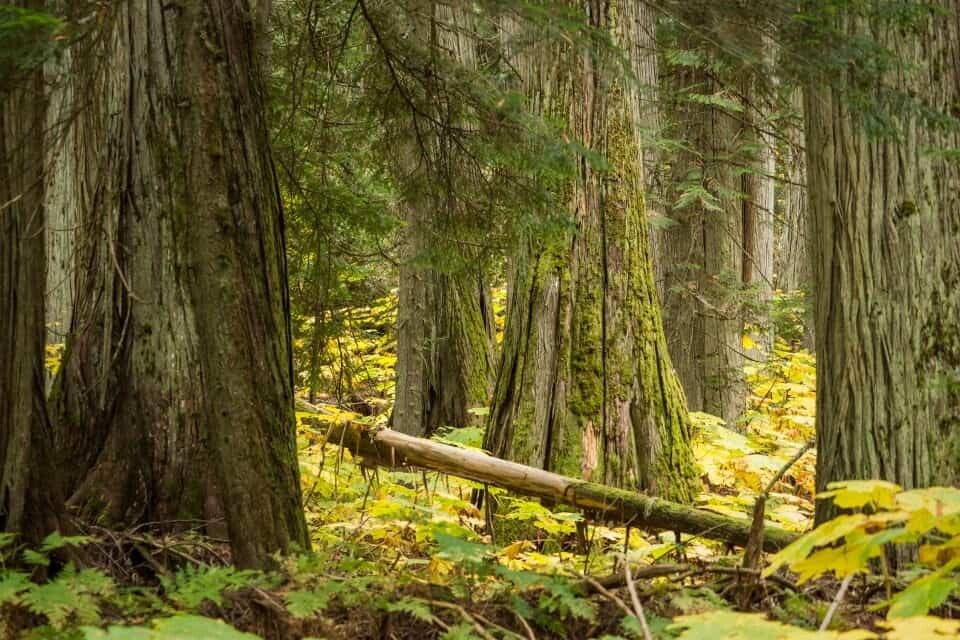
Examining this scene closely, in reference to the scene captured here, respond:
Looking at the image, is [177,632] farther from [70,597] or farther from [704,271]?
[704,271]

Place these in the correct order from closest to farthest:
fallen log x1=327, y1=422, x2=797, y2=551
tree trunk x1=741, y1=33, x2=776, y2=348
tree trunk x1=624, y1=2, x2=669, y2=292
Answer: fallen log x1=327, y1=422, x2=797, y2=551, tree trunk x1=624, y1=2, x2=669, y2=292, tree trunk x1=741, y1=33, x2=776, y2=348

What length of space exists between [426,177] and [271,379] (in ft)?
6.90

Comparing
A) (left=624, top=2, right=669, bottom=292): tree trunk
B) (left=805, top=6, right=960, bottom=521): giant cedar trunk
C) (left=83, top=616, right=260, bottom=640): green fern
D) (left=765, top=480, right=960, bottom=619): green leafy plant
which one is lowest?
(left=83, top=616, right=260, bottom=640): green fern

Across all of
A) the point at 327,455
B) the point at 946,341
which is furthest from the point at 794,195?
the point at 946,341

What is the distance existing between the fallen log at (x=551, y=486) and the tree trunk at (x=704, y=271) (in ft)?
21.0

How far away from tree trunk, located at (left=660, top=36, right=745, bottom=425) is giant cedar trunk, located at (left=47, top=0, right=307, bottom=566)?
7722 mm

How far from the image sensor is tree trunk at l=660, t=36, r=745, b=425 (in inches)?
435

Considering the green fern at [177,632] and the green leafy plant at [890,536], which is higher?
the green leafy plant at [890,536]

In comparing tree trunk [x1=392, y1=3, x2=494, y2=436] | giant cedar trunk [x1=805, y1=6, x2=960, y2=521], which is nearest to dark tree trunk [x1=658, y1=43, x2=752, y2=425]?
tree trunk [x1=392, y1=3, x2=494, y2=436]

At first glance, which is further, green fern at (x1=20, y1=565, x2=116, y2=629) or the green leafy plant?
green fern at (x1=20, y1=565, x2=116, y2=629)

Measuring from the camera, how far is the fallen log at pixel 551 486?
13.6ft

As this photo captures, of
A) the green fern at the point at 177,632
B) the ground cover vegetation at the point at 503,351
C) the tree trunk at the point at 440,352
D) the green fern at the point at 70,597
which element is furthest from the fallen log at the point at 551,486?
the tree trunk at the point at 440,352

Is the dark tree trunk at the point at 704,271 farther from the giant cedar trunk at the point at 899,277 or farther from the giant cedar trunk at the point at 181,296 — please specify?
the giant cedar trunk at the point at 181,296

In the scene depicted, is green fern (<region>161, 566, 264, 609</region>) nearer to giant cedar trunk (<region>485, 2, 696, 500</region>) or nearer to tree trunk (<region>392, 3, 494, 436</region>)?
giant cedar trunk (<region>485, 2, 696, 500</region>)
